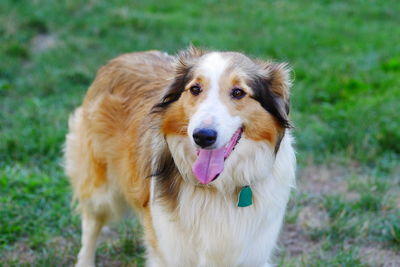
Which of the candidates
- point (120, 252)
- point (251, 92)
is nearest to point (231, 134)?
point (251, 92)

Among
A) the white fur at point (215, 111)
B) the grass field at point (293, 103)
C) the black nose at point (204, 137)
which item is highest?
the white fur at point (215, 111)

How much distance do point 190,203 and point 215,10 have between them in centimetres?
810

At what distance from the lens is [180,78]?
3.56m

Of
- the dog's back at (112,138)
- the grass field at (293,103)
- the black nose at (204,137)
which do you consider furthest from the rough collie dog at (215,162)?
the grass field at (293,103)

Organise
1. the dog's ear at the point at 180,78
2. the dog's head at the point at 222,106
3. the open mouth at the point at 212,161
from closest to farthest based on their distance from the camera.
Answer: the dog's head at the point at 222,106 → the open mouth at the point at 212,161 → the dog's ear at the point at 180,78

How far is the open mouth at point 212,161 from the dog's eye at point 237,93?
0.60 ft

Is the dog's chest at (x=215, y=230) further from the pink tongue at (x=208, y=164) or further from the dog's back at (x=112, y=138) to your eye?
the dog's back at (x=112, y=138)

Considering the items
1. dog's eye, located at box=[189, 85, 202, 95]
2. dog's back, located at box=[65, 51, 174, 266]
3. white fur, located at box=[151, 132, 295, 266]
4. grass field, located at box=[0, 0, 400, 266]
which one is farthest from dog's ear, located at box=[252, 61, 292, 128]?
grass field, located at box=[0, 0, 400, 266]

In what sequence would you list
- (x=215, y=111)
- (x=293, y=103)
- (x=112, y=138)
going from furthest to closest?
(x=293, y=103)
(x=112, y=138)
(x=215, y=111)

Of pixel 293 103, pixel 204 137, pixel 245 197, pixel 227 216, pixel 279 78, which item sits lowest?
pixel 293 103

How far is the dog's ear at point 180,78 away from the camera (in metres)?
3.52

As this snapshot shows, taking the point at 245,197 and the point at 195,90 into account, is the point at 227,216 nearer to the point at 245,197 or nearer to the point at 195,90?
the point at 245,197

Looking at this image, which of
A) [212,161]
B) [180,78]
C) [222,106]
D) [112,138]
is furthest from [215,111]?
[112,138]

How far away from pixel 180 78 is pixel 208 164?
0.59 m
